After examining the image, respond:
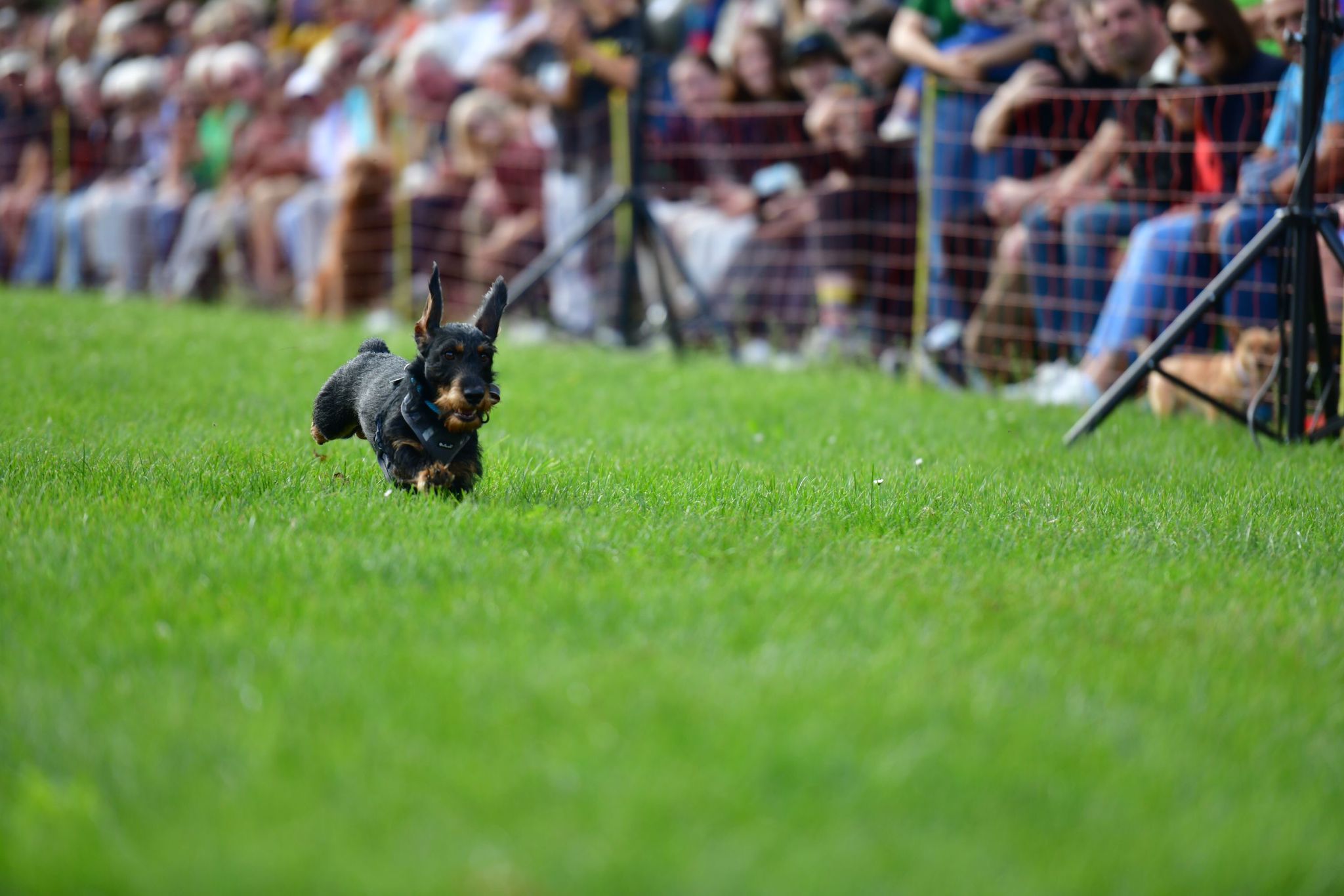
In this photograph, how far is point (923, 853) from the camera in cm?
247

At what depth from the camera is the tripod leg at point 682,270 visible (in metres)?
9.55

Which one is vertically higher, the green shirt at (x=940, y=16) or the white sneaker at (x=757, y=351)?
the green shirt at (x=940, y=16)

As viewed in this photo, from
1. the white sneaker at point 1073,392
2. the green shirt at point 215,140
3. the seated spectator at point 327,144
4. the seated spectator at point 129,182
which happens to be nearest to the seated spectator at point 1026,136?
the white sneaker at point 1073,392

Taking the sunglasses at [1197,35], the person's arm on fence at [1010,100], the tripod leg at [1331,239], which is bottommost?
the tripod leg at [1331,239]

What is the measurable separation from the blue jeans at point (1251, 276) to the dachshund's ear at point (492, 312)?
407 centimetres

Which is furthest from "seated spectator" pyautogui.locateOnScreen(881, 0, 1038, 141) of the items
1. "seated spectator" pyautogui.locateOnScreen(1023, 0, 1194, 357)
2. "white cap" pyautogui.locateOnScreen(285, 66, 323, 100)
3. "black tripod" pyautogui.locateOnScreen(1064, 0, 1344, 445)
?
"white cap" pyautogui.locateOnScreen(285, 66, 323, 100)

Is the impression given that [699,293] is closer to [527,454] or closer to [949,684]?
[527,454]

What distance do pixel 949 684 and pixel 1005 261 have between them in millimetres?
5910

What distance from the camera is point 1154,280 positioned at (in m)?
7.89

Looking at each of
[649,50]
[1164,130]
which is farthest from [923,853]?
[649,50]

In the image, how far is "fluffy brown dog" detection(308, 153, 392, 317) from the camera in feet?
43.7

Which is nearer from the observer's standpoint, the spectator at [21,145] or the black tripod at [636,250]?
the black tripod at [636,250]

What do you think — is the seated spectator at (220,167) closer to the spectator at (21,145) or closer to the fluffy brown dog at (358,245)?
the fluffy brown dog at (358,245)

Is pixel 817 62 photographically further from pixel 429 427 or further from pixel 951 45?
pixel 429 427
